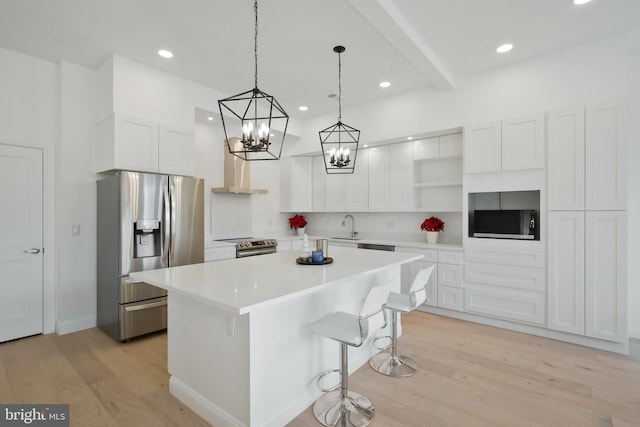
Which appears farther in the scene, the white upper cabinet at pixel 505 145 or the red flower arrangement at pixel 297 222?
the red flower arrangement at pixel 297 222

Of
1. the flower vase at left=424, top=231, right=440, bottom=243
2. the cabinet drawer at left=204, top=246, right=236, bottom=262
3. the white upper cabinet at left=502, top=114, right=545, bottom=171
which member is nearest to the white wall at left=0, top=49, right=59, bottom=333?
the cabinet drawer at left=204, top=246, right=236, bottom=262

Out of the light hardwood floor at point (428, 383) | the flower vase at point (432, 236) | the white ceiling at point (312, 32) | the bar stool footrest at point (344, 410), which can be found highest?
the white ceiling at point (312, 32)

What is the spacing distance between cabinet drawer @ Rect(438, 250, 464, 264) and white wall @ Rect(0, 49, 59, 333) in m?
4.60

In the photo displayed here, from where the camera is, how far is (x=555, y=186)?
10.6 ft

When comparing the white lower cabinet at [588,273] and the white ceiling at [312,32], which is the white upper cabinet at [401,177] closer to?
the white ceiling at [312,32]

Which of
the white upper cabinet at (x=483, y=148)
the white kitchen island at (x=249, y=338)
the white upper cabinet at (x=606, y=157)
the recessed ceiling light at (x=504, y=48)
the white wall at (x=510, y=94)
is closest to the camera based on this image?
the white kitchen island at (x=249, y=338)

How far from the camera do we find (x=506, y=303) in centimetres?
357

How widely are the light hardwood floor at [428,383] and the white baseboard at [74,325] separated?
5.0 inches

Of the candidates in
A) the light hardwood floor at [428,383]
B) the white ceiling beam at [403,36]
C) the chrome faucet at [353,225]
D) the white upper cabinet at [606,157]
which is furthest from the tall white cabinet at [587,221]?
the chrome faucet at [353,225]

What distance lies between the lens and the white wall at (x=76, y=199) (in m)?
3.45

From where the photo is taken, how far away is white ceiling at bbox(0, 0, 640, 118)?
2545 millimetres

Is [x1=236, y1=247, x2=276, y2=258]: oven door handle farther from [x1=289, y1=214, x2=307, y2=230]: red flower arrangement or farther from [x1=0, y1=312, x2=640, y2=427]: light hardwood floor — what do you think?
[x1=0, y1=312, x2=640, y2=427]: light hardwood floor

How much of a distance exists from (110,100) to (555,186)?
480 cm

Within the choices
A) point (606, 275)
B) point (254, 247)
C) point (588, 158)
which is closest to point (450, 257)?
point (606, 275)
